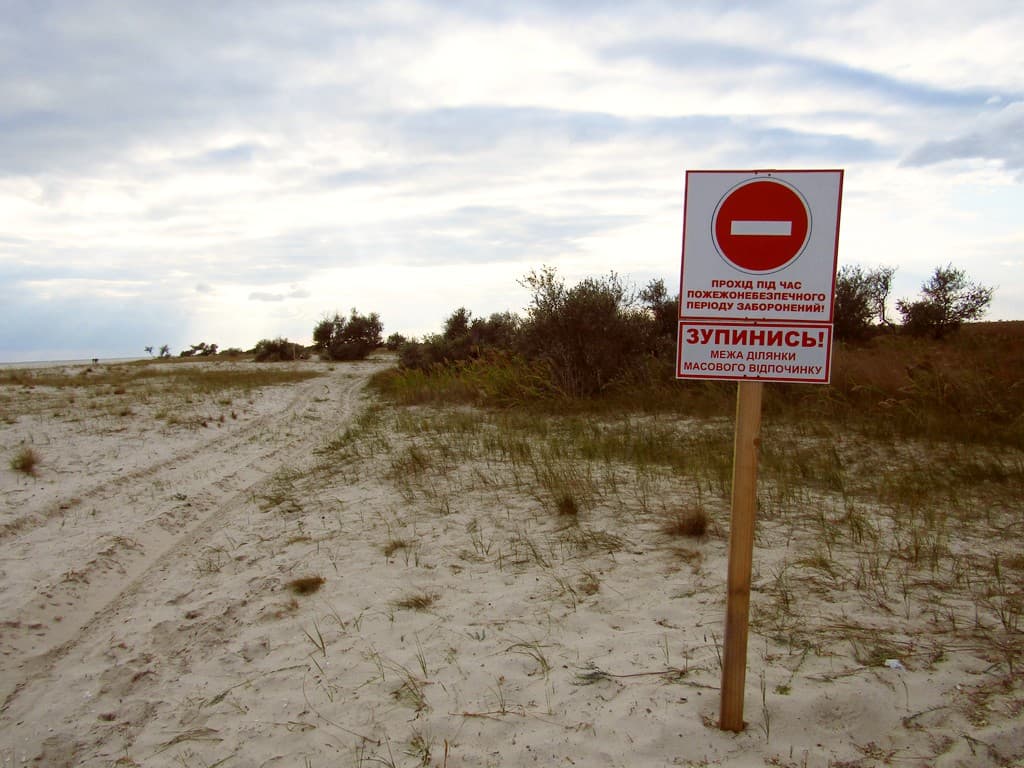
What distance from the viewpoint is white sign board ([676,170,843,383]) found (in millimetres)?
2477

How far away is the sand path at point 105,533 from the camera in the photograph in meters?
3.96

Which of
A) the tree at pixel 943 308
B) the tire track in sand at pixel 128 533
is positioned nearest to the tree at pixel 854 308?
the tree at pixel 943 308

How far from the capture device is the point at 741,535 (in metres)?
2.61

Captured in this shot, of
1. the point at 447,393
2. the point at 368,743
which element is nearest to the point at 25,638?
the point at 368,743

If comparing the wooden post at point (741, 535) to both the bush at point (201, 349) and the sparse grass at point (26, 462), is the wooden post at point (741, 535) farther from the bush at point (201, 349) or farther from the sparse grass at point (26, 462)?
the bush at point (201, 349)

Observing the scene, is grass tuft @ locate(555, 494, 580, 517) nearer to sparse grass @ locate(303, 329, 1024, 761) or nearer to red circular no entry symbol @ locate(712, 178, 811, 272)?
sparse grass @ locate(303, 329, 1024, 761)

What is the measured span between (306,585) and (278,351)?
122 feet

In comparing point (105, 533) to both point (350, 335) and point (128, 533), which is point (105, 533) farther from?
point (350, 335)

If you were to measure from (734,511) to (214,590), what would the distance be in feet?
12.3

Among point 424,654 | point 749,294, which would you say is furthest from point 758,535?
point 749,294

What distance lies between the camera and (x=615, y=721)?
9.36 ft

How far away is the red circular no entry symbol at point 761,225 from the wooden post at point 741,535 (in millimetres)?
493

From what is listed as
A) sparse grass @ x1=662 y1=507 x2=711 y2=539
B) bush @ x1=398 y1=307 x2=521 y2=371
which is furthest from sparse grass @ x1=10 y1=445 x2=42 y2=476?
bush @ x1=398 y1=307 x2=521 y2=371

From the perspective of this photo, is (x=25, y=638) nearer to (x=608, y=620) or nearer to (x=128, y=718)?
(x=128, y=718)
